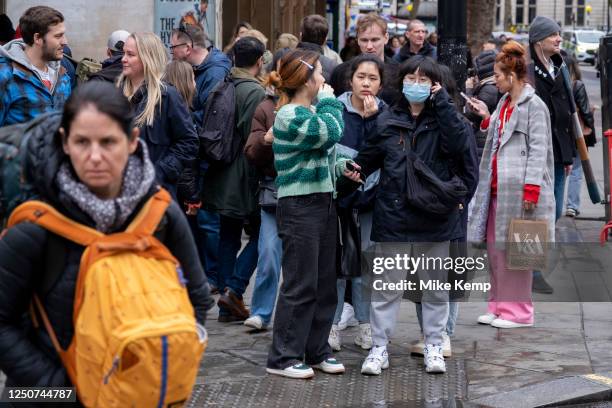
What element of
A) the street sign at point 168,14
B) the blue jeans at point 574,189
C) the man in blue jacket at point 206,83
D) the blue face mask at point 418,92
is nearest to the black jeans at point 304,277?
the blue face mask at point 418,92

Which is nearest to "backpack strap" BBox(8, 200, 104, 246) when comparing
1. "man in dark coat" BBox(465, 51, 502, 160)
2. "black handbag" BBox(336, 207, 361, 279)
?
"black handbag" BBox(336, 207, 361, 279)

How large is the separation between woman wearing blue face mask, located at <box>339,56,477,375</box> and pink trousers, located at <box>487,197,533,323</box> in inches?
53.6

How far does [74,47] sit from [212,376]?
20.7ft

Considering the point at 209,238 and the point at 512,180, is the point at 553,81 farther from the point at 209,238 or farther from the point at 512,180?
the point at 209,238

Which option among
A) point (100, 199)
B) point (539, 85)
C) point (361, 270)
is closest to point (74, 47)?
point (539, 85)

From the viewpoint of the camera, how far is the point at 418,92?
680 centimetres

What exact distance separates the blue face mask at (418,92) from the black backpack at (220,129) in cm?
175

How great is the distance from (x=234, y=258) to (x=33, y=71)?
2.13 metres

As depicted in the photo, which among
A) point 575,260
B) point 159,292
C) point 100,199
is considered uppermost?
point 100,199

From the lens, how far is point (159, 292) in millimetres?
3168

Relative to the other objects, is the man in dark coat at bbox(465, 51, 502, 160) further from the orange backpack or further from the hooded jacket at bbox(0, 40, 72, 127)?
the orange backpack

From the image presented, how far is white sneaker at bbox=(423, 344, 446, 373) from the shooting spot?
6.85 metres

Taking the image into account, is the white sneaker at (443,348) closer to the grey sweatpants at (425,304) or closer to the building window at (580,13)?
the grey sweatpants at (425,304)

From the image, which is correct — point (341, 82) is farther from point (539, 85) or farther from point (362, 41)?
point (539, 85)
